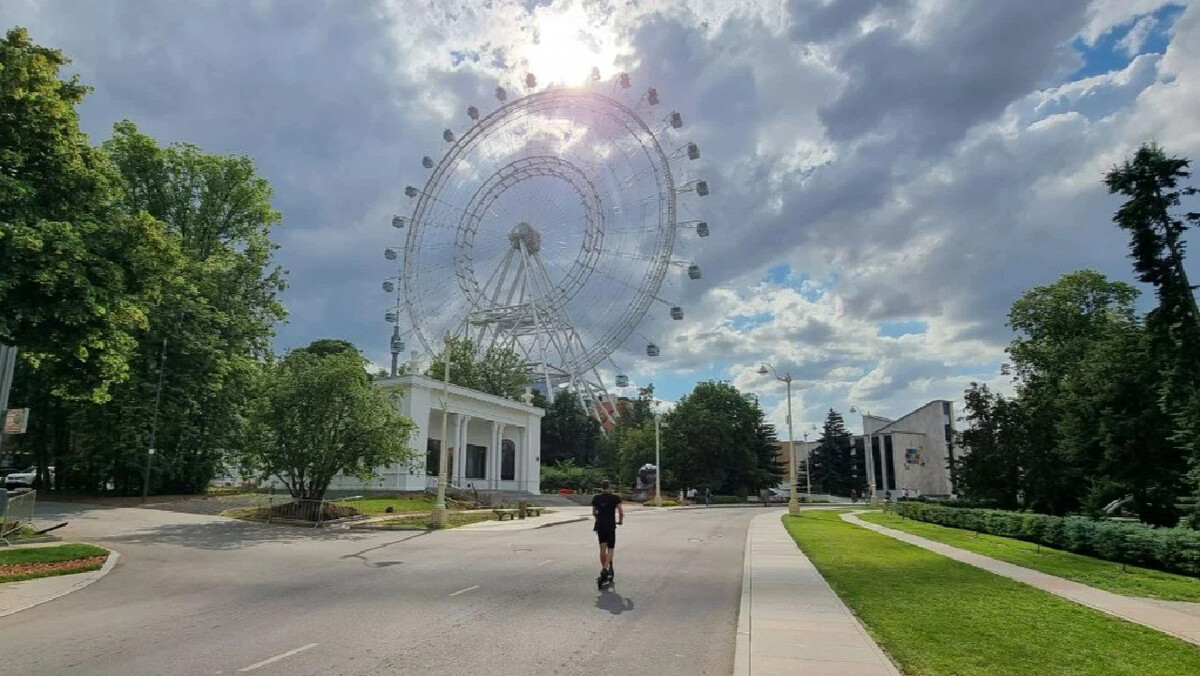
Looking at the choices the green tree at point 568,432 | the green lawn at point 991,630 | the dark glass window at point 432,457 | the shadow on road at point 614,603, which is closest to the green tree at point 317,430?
the shadow on road at point 614,603

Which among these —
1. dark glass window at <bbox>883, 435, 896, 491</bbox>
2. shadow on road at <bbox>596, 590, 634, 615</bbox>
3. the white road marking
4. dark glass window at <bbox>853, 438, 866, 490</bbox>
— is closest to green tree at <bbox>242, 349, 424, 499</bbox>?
shadow on road at <bbox>596, 590, 634, 615</bbox>

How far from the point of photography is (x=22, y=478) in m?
55.8

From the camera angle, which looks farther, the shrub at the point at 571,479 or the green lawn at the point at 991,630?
the shrub at the point at 571,479

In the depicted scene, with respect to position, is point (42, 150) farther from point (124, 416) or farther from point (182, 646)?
point (124, 416)

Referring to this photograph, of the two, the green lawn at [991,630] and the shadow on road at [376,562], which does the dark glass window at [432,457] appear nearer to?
the shadow on road at [376,562]

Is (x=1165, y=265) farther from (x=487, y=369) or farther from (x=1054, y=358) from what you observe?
(x=487, y=369)

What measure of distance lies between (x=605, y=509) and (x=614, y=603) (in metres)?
2.57

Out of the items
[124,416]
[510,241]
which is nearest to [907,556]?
[124,416]

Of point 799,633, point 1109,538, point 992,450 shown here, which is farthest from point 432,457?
point 799,633

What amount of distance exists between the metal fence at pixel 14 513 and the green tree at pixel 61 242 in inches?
143

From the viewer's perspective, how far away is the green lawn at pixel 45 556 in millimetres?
14383

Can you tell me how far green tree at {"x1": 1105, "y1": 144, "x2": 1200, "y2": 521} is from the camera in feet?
80.1

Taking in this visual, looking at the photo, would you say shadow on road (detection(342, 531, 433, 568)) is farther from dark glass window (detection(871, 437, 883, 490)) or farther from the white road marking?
dark glass window (detection(871, 437, 883, 490))

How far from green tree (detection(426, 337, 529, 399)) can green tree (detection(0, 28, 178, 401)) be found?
6048 cm
